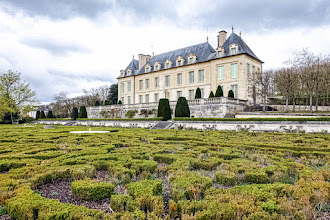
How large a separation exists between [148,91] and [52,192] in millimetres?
37514

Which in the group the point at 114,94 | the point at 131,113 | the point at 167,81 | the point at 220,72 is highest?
the point at 220,72

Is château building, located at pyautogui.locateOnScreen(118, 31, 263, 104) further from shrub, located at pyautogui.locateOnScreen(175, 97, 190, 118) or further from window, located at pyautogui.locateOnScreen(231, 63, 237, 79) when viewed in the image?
shrub, located at pyautogui.locateOnScreen(175, 97, 190, 118)

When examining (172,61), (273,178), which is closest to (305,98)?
(172,61)

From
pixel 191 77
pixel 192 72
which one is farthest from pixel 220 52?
pixel 191 77

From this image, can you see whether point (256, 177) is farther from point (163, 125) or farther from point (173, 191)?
point (163, 125)

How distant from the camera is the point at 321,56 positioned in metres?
27.1

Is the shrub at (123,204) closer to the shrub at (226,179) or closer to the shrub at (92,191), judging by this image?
the shrub at (92,191)

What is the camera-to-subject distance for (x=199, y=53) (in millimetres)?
35688

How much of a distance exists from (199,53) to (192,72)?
3.33 metres

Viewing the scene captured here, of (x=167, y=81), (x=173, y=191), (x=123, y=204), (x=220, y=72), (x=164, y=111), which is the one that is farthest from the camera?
(x=167, y=81)

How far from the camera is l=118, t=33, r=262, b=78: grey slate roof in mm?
31166

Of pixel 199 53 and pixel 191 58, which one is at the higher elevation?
pixel 199 53

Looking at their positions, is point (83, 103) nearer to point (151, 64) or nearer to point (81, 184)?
point (151, 64)

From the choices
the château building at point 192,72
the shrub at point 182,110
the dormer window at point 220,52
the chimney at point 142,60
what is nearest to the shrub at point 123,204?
the shrub at point 182,110
